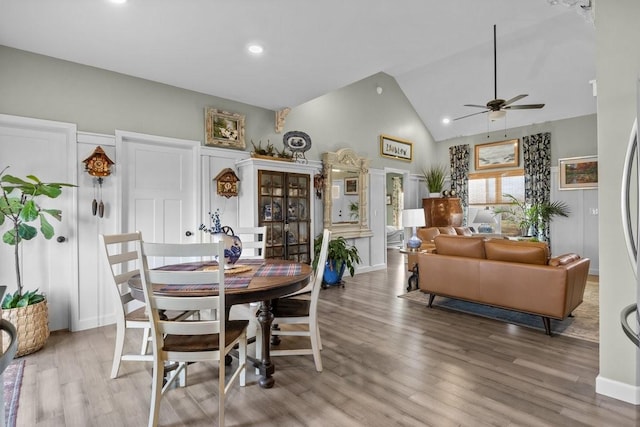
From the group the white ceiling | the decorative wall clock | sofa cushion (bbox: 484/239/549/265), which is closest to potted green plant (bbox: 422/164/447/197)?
the white ceiling

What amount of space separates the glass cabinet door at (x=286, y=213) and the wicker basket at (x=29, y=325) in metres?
2.28

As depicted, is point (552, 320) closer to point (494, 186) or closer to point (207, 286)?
point (207, 286)

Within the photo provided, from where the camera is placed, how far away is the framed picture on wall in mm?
5922

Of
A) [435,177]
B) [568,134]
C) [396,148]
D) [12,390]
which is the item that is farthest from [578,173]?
[12,390]

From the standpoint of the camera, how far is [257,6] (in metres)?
2.55

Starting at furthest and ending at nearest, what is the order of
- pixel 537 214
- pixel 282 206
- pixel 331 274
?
pixel 537 214 → pixel 331 274 → pixel 282 206

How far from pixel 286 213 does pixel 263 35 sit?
233 cm

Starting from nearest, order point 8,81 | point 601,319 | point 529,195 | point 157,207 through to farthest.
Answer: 1. point 601,319
2. point 8,81
3. point 157,207
4. point 529,195

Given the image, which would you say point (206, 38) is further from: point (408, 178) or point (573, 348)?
point (408, 178)

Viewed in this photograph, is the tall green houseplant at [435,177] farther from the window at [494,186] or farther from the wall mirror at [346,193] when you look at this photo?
the wall mirror at [346,193]

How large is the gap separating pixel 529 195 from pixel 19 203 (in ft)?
25.6

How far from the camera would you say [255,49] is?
10.4ft

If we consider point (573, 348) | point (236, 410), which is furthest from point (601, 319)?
point (236, 410)

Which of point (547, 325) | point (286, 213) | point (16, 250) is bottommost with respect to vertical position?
point (547, 325)
